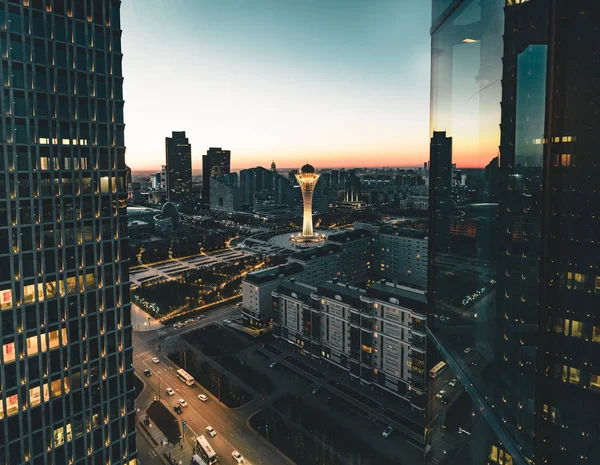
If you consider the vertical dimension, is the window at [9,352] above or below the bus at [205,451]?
above

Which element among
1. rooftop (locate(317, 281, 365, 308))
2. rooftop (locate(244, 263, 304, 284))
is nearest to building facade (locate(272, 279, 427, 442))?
rooftop (locate(317, 281, 365, 308))

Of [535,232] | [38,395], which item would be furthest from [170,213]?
[535,232]

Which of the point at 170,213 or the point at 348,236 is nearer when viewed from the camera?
the point at 348,236

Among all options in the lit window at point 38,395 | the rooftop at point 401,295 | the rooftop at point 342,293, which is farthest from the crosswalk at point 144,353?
the rooftop at point 401,295

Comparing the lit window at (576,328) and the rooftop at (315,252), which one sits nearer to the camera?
the lit window at (576,328)

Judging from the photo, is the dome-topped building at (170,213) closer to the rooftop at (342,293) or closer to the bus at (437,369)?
the rooftop at (342,293)

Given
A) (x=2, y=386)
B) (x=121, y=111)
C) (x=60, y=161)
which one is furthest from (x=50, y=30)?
(x=2, y=386)

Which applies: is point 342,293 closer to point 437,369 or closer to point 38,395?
point 437,369
